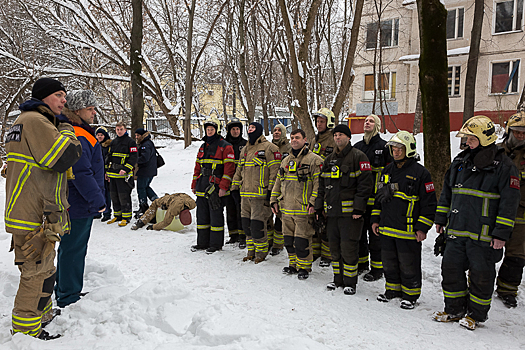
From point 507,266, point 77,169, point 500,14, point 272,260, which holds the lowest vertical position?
point 272,260

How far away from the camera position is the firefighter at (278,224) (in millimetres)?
6375

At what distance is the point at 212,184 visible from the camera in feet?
21.0

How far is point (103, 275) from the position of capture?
5043 millimetres

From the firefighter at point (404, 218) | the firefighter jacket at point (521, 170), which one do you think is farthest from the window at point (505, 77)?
the firefighter at point (404, 218)

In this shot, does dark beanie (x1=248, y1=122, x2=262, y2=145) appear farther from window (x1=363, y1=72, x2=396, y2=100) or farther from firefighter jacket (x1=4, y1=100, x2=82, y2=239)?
window (x1=363, y1=72, x2=396, y2=100)

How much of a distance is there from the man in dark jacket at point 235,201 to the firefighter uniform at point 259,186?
700mm

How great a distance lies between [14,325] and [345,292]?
356 cm

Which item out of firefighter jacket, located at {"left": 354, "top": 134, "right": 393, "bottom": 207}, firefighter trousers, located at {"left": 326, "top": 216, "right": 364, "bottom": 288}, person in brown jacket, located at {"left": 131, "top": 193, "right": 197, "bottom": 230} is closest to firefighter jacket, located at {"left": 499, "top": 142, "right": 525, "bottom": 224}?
firefighter jacket, located at {"left": 354, "top": 134, "right": 393, "bottom": 207}

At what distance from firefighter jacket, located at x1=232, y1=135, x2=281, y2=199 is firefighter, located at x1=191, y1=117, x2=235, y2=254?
455 mm

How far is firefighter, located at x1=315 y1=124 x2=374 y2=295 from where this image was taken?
4770mm

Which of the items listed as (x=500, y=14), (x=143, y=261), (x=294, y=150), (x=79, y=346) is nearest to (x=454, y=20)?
(x=500, y=14)

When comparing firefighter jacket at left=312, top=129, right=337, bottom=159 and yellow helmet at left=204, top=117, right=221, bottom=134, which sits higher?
yellow helmet at left=204, top=117, right=221, bottom=134

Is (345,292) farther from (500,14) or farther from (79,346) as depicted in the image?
(500,14)

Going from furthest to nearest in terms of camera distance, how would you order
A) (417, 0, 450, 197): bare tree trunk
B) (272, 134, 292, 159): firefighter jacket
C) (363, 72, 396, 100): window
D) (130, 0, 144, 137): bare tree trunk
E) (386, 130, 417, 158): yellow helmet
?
(363, 72, 396, 100): window → (130, 0, 144, 137): bare tree trunk → (272, 134, 292, 159): firefighter jacket → (417, 0, 450, 197): bare tree trunk → (386, 130, 417, 158): yellow helmet
